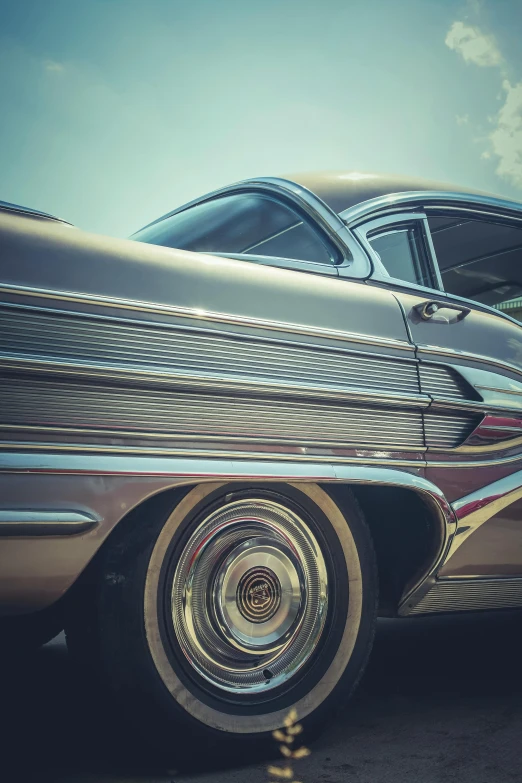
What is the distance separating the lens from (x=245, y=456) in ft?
5.91

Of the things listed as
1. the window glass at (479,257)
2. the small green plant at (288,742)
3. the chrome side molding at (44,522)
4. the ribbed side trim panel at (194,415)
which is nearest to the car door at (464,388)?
the ribbed side trim panel at (194,415)

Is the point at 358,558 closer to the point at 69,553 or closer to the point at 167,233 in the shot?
the point at 69,553

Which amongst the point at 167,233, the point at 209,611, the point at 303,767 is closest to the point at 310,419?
the point at 209,611

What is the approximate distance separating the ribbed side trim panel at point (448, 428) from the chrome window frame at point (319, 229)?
51 cm

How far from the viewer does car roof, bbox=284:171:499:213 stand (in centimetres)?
251

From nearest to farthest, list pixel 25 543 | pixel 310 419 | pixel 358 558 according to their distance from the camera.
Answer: pixel 25 543 < pixel 310 419 < pixel 358 558

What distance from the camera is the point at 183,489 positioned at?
1806mm

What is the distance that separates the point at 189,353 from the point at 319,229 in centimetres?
87

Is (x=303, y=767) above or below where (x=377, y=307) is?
below

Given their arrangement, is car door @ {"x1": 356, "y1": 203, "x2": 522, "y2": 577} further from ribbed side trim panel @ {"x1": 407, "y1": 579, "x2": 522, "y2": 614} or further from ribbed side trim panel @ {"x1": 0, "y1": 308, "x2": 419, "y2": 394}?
ribbed side trim panel @ {"x1": 0, "y1": 308, "x2": 419, "y2": 394}

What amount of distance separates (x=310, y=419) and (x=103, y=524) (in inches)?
23.9

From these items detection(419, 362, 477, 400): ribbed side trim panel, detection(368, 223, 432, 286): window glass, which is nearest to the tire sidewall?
detection(419, 362, 477, 400): ribbed side trim panel

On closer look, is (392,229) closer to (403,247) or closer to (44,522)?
(403,247)

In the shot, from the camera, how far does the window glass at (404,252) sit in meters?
2.50
